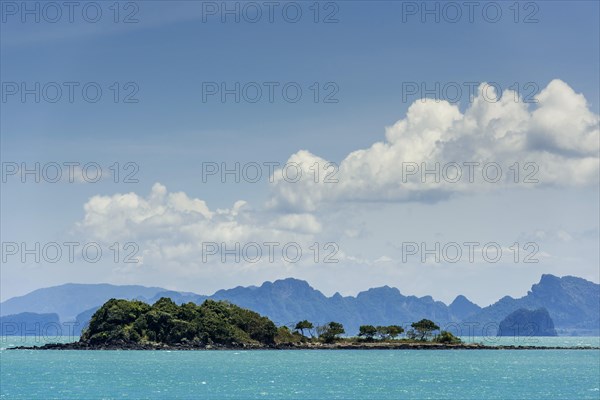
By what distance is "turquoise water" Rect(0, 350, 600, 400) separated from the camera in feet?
382

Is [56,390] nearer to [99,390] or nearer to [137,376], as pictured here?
[99,390]

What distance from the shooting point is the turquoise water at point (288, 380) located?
116 meters

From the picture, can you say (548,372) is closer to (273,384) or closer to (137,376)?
(273,384)

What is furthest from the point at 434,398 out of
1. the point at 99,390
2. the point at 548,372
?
the point at 548,372

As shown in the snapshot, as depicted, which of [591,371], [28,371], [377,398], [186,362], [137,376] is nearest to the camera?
[377,398]

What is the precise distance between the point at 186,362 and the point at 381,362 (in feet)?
154

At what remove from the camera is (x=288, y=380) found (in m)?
140

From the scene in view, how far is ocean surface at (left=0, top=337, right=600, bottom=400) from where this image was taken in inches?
4579

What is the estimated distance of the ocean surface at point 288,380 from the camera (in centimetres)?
11631

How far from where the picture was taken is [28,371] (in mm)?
164750

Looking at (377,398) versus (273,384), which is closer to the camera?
(377,398)

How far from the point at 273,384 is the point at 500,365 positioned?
84753 millimetres

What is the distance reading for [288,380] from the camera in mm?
→ 139500

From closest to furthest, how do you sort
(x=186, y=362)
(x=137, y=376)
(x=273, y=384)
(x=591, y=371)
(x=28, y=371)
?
(x=273, y=384)
(x=137, y=376)
(x=28, y=371)
(x=591, y=371)
(x=186, y=362)
